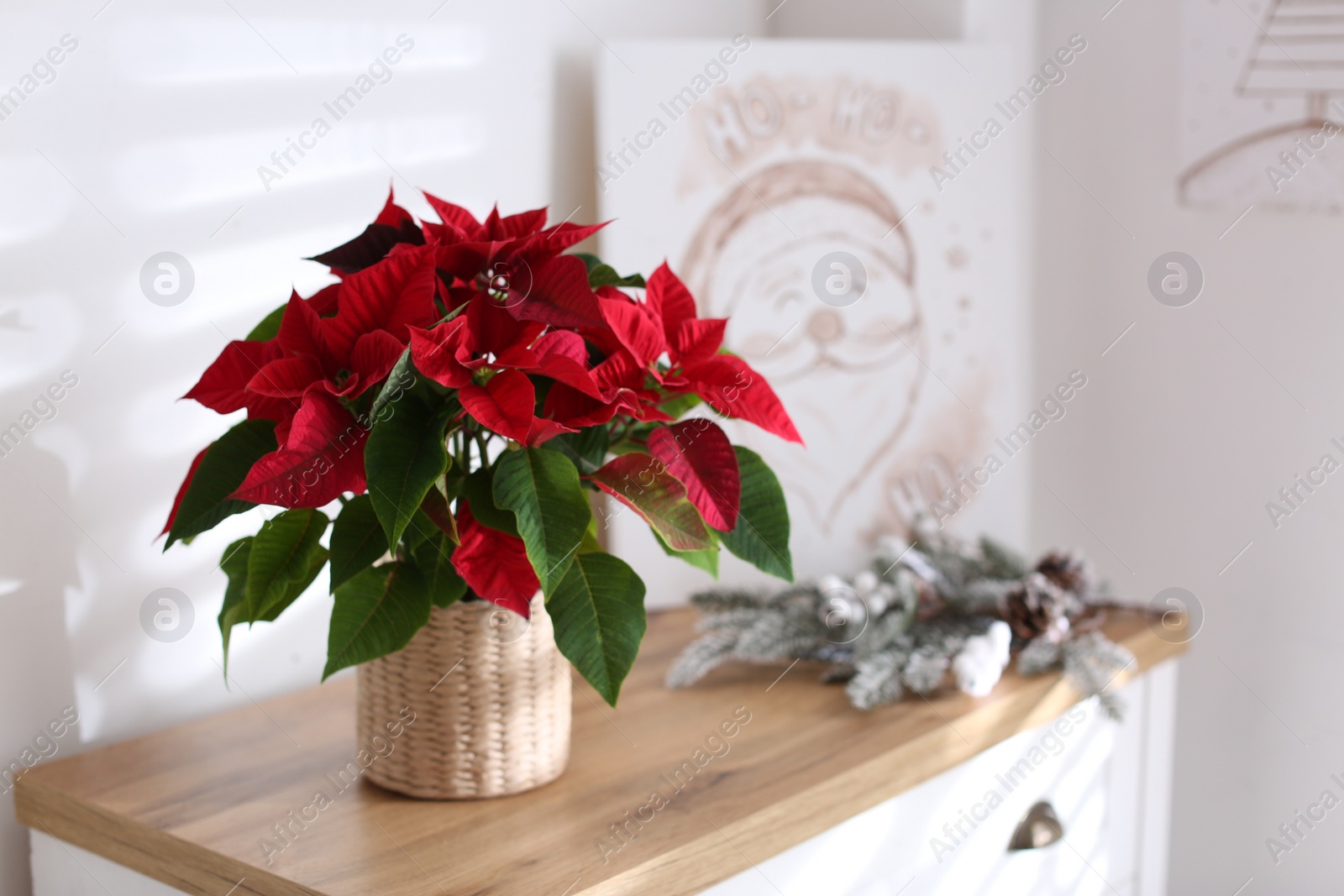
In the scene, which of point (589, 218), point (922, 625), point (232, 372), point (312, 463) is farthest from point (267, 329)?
point (922, 625)

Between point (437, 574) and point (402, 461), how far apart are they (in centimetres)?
11

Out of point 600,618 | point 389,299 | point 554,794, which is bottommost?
point 554,794

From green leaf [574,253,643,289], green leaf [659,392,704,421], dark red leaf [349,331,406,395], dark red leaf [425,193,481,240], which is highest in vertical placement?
dark red leaf [425,193,481,240]

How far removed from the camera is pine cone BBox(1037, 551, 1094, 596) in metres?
1.21

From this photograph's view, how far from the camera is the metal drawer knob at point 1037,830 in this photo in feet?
3.36

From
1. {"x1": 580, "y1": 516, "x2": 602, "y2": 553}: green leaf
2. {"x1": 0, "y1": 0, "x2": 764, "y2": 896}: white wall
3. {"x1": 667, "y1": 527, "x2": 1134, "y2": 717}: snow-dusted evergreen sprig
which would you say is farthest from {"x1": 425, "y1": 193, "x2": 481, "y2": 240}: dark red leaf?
{"x1": 667, "y1": 527, "x2": 1134, "y2": 717}: snow-dusted evergreen sprig

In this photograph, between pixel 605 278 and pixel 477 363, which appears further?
pixel 605 278

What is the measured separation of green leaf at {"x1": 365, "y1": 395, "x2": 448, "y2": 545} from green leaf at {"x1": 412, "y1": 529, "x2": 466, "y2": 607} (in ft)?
0.22

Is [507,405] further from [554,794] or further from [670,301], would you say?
[554,794]

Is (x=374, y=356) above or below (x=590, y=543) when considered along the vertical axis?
above

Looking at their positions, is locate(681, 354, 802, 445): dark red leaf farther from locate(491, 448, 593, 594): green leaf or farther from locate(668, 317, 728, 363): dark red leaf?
locate(491, 448, 593, 594): green leaf

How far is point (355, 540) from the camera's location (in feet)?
2.44

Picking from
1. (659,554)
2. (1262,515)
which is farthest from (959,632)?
(1262,515)

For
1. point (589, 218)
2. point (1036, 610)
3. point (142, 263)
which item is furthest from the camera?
point (589, 218)
